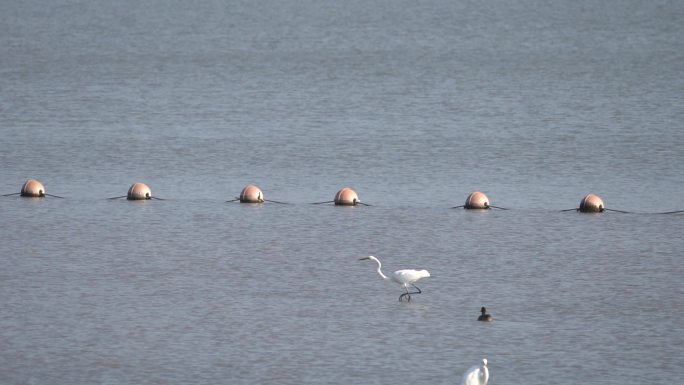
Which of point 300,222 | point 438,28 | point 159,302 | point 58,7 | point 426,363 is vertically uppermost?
point 58,7

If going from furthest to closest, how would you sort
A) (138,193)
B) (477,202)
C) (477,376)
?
(138,193)
(477,202)
(477,376)

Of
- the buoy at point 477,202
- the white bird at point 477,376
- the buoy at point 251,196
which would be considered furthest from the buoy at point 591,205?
the white bird at point 477,376

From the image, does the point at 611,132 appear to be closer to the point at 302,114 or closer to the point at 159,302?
the point at 302,114

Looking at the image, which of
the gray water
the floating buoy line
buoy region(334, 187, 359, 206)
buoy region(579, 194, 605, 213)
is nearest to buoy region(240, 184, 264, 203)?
the floating buoy line

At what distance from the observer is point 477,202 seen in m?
23.3

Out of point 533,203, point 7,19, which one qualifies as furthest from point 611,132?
point 7,19

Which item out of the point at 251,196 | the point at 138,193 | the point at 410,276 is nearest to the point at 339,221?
the point at 251,196

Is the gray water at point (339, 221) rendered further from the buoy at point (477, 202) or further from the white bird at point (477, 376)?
the white bird at point (477, 376)

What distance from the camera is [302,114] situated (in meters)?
41.3

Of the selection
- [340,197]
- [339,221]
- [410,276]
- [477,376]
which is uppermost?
[340,197]

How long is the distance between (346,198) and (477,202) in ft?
7.03

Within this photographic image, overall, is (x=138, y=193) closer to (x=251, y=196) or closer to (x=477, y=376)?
(x=251, y=196)

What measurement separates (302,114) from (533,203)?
1740 cm

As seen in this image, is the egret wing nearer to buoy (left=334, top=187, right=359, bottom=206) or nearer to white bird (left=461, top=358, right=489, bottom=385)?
white bird (left=461, top=358, right=489, bottom=385)
